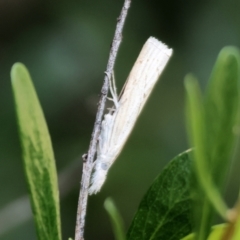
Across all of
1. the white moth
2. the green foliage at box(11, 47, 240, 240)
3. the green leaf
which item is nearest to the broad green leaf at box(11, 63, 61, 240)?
the green foliage at box(11, 47, 240, 240)

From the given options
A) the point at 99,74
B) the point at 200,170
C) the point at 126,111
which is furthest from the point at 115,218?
the point at 99,74

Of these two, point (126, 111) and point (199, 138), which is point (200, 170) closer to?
point (199, 138)

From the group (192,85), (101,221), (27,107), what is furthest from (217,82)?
(101,221)

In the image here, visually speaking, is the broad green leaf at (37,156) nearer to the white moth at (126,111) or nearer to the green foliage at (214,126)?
the green foliage at (214,126)

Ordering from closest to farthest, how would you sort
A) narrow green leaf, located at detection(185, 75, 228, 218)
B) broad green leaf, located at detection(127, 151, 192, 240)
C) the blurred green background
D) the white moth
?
1. narrow green leaf, located at detection(185, 75, 228, 218)
2. broad green leaf, located at detection(127, 151, 192, 240)
3. the white moth
4. the blurred green background

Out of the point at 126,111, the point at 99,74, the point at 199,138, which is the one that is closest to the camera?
the point at 199,138

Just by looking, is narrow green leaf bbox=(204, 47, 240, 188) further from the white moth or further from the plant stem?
the white moth
